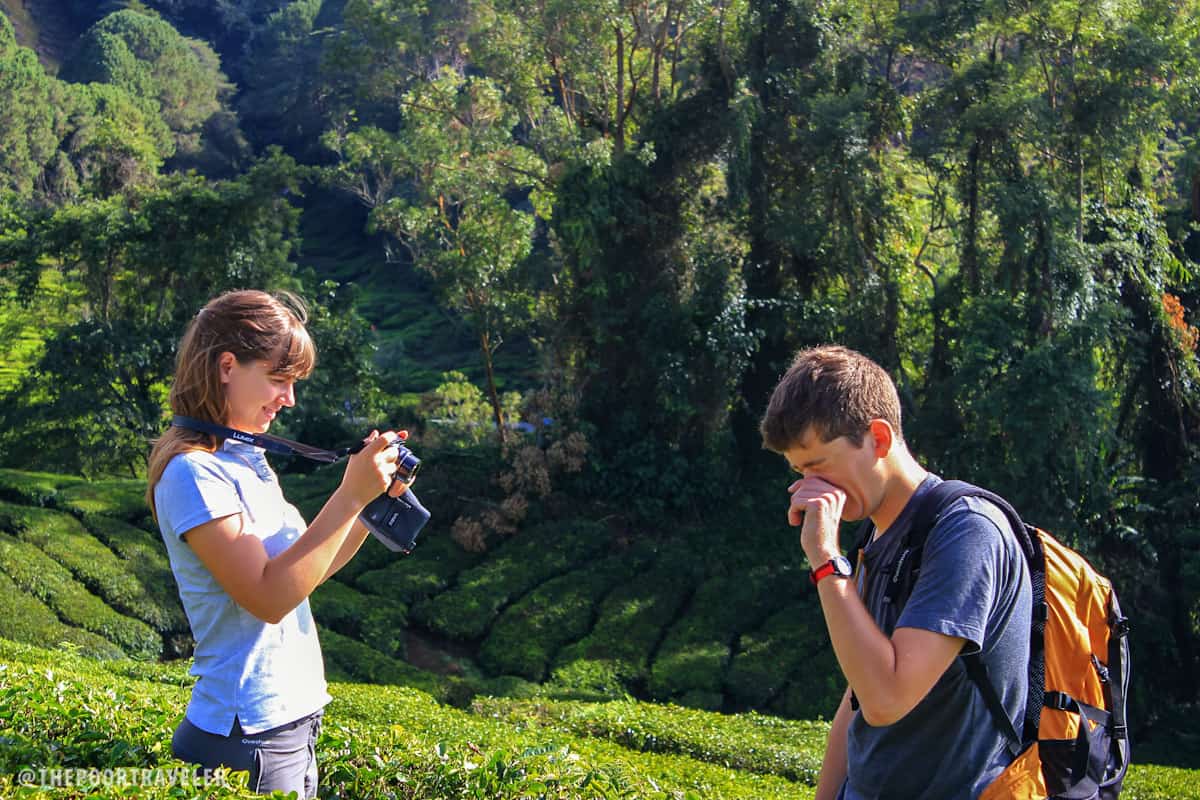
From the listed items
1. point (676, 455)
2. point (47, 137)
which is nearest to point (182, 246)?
point (676, 455)

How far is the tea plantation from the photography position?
757 cm

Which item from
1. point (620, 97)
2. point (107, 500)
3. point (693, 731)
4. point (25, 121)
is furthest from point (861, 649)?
point (25, 121)

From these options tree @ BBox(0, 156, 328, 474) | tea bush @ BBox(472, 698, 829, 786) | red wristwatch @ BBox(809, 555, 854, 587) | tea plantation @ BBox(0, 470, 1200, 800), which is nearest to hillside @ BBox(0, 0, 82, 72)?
tree @ BBox(0, 156, 328, 474)

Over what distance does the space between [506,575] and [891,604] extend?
12.0 metres

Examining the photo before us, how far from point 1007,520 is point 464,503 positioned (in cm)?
1343

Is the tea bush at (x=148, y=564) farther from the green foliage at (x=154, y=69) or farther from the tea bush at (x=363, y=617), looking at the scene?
the green foliage at (x=154, y=69)

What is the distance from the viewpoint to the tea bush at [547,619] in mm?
12328

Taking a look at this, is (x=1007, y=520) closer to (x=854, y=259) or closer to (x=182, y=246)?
(x=854, y=259)

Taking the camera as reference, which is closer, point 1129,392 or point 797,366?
point 797,366

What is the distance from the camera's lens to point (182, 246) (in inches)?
646

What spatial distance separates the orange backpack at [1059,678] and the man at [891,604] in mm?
30

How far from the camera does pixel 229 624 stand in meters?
2.39

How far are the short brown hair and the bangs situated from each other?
41.4 inches

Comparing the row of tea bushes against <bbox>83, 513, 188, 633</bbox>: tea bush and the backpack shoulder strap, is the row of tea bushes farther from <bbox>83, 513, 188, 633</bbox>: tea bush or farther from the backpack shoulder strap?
<bbox>83, 513, 188, 633</bbox>: tea bush
